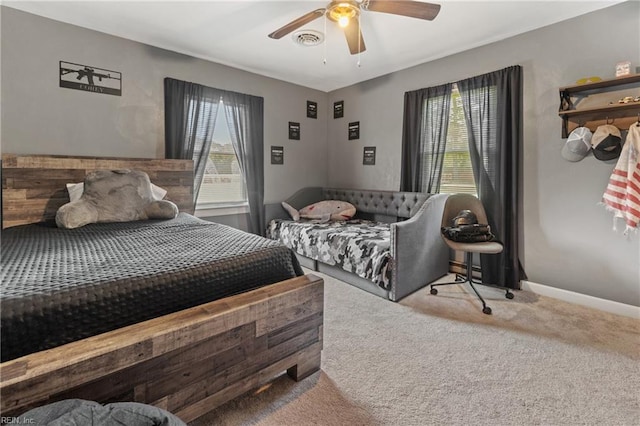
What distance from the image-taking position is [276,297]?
154cm

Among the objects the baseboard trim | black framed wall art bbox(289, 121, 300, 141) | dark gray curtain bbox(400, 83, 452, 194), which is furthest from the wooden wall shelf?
black framed wall art bbox(289, 121, 300, 141)

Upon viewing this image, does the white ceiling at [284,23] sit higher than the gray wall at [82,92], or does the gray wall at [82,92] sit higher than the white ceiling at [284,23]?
the white ceiling at [284,23]

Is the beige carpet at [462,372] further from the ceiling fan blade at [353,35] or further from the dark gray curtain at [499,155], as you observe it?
the ceiling fan blade at [353,35]

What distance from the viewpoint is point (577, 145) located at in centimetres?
261

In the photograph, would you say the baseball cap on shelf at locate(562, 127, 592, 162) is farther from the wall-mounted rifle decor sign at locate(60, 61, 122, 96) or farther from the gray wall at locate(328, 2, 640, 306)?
the wall-mounted rifle decor sign at locate(60, 61, 122, 96)

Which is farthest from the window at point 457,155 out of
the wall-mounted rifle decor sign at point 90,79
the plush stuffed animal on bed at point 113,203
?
the wall-mounted rifle decor sign at point 90,79

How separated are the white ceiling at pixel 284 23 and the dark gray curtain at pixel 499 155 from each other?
466mm

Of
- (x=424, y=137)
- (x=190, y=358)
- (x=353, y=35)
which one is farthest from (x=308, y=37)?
(x=190, y=358)

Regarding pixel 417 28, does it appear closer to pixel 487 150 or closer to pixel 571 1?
pixel 571 1

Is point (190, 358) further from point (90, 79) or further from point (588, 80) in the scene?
point (588, 80)

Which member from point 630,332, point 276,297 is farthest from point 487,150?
point 276,297

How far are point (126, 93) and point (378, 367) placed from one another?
3.31m

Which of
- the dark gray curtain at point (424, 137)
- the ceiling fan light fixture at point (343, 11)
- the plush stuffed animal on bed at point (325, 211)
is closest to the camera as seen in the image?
the ceiling fan light fixture at point (343, 11)

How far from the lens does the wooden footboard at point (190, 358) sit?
99 cm
